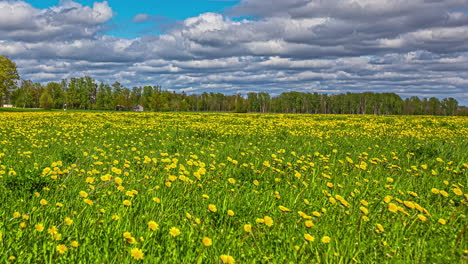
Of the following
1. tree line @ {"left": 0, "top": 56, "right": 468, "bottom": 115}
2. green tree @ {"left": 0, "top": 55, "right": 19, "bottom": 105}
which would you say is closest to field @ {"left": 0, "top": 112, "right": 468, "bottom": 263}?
green tree @ {"left": 0, "top": 55, "right": 19, "bottom": 105}

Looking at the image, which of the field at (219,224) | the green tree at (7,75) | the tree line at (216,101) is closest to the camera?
the field at (219,224)

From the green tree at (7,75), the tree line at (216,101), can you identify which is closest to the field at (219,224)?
the green tree at (7,75)

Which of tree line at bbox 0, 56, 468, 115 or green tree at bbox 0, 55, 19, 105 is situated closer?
green tree at bbox 0, 55, 19, 105

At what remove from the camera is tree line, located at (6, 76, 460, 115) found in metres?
123

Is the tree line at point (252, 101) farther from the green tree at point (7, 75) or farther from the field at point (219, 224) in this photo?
the field at point (219, 224)

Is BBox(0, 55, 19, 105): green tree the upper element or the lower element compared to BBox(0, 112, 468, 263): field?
upper

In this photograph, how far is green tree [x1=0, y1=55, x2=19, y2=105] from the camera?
49.4 metres

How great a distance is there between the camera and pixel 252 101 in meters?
169

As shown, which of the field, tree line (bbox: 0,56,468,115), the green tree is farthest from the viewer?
tree line (bbox: 0,56,468,115)

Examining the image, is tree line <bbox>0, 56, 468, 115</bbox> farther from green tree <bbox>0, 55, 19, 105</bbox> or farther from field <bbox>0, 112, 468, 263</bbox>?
field <bbox>0, 112, 468, 263</bbox>

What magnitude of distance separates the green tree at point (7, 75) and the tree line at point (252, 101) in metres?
65.5

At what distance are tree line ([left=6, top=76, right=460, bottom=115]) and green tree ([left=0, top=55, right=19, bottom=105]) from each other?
6545cm

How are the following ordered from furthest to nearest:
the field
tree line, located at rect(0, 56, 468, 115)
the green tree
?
tree line, located at rect(0, 56, 468, 115), the green tree, the field

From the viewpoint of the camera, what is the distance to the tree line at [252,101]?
123375 millimetres
